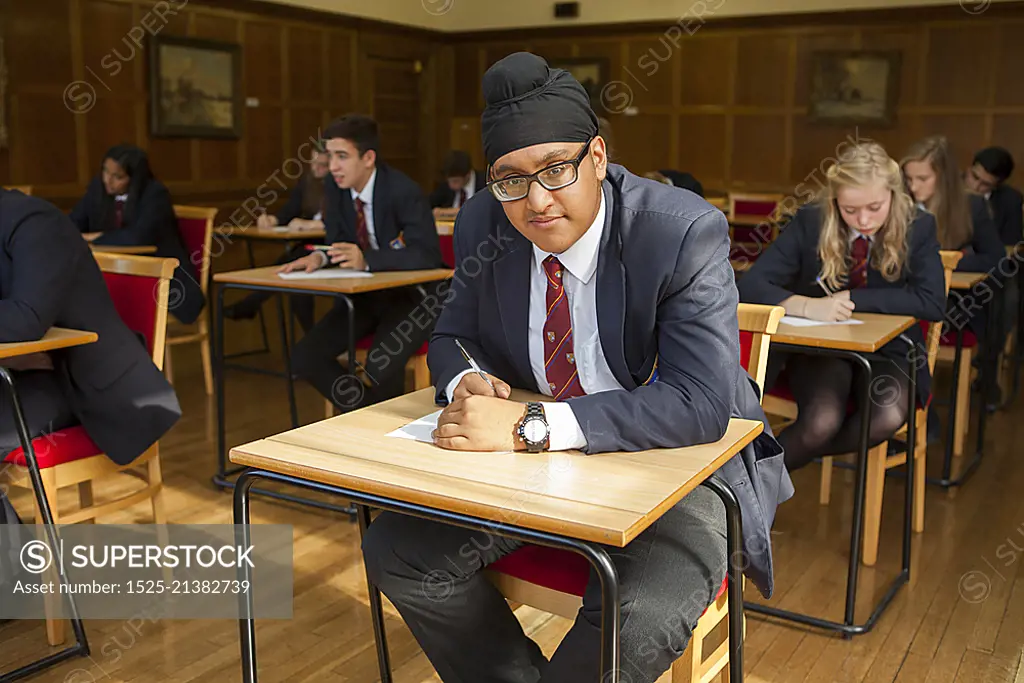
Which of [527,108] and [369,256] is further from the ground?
[527,108]

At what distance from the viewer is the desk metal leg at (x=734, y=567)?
61.1 inches

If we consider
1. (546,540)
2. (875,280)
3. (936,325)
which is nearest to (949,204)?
(936,325)

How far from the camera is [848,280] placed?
3.27 metres

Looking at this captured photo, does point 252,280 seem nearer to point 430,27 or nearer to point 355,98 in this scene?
point 355,98

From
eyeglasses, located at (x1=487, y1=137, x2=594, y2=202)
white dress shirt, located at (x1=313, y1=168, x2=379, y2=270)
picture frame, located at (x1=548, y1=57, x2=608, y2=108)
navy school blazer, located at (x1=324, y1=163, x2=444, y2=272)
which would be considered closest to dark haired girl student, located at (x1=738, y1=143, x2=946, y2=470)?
navy school blazer, located at (x1=324, y1=163, x2=444, y2=272)

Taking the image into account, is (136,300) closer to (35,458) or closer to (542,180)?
(35,458)

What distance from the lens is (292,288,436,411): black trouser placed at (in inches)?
145

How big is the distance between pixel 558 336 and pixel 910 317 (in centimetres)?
166

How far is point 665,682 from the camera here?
2.35 m

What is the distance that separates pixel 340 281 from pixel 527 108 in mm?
1954

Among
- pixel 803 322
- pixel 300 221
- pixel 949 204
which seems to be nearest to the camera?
pixel 803 322

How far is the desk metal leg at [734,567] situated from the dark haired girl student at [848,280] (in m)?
1.35

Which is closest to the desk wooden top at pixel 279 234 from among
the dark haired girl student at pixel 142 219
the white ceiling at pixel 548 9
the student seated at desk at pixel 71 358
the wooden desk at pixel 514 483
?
the dark haired girl student at pixel 142 219

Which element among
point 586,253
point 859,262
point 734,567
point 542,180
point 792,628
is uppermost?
Result: point 542,180
